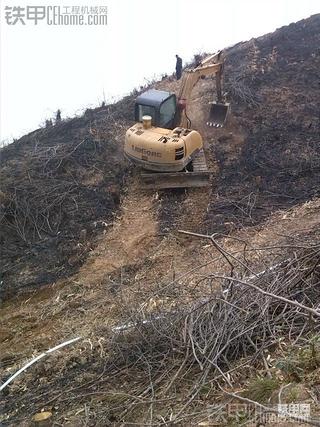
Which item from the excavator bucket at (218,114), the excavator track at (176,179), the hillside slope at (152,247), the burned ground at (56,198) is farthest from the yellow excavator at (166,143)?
the excavator bucket at (218,114)

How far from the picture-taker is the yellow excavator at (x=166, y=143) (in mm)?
9172

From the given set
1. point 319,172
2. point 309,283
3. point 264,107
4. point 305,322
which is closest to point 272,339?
point 305,322

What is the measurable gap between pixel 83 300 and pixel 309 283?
11.6 ft

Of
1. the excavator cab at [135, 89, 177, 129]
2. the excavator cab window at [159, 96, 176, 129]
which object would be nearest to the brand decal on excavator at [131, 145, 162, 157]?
the excavator cab at [135, 89, 177, 129]

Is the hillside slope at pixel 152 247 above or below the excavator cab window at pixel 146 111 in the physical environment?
below

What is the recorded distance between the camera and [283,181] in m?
9.55

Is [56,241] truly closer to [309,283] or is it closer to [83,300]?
[83,300]

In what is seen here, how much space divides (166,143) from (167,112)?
1.06m

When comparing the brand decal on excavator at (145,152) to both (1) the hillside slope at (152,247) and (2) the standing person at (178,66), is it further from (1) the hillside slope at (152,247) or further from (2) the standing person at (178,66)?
(2) the standing person at (178,66)

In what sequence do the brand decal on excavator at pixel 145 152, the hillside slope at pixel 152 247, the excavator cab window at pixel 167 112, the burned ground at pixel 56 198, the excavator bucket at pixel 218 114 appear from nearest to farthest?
the hillside slope at pixel 152 247 < the burned ground at pixel 56 198 < the brand decal on excavator at pixel 145 152 < the excavator cab window at pixel 167 112 < the excavator bucket at pixel 218 114

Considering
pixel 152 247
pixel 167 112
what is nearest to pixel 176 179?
pixel 167 112

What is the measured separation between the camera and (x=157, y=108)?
9.51m

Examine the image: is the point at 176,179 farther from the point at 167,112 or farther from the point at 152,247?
the point at 152,247

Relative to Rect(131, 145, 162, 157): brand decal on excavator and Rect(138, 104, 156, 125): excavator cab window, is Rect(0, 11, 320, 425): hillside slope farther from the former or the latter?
Rect(138, 104, 156, 125): excavator cab window
